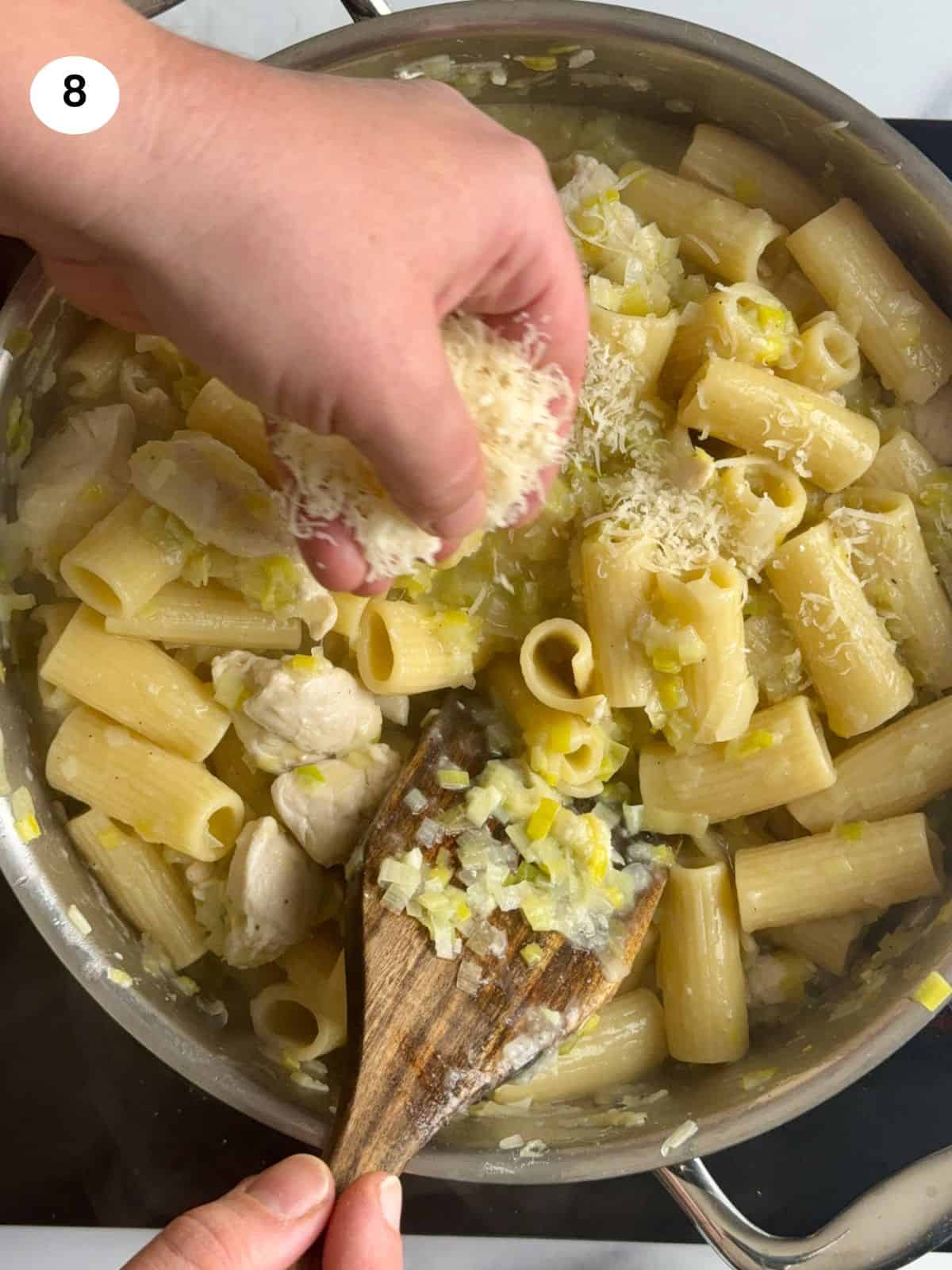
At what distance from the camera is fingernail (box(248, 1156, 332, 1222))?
1397 mm

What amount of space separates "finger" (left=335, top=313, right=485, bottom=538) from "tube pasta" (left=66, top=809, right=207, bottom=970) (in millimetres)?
833

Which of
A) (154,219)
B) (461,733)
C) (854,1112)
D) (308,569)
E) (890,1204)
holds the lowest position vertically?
(854,1112)

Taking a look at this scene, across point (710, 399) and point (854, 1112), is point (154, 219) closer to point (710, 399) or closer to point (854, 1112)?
point (710, 399)

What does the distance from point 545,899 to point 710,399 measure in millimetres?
801

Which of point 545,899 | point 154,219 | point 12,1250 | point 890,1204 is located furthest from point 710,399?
point 12,1250

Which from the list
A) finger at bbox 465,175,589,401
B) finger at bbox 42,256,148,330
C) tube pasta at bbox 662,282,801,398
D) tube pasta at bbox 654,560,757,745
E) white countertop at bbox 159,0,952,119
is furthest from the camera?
white countertop at bbox 159,0,952,119

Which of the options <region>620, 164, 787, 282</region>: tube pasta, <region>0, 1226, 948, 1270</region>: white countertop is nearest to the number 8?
<region>620, 164, 787, 282</region>: tube pasta

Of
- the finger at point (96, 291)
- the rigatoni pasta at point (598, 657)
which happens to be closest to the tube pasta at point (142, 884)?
the rigatoni pasta at point (598, 657)

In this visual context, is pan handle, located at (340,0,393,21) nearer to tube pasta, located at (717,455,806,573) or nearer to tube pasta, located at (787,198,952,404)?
tube pasta, located at (787,198,952,404)

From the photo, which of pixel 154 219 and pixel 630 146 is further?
pixel 630 146

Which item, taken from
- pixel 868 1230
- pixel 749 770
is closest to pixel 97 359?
pixel 749 770

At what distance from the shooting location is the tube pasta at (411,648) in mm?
1776

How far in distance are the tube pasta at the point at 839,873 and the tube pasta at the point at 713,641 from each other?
0.73ft

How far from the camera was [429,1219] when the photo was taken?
76.9 inches
